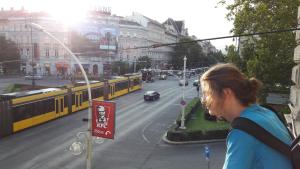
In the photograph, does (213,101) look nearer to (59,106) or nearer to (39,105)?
(39,105)

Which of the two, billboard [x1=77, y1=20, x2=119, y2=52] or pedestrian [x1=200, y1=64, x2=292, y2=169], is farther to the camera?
billboard [x1=77, y1=20, x2=119, y2=52]

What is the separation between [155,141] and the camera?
28969 millimetres

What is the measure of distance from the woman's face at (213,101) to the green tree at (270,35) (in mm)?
16630

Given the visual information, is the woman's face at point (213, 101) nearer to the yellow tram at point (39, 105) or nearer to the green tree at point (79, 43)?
the yellow tram at point (39, 105)

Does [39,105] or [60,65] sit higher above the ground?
[60,65]

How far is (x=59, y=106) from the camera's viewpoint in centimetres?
3638

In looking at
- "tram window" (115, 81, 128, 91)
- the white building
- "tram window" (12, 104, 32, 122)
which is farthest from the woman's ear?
the white building

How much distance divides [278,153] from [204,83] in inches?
23.5

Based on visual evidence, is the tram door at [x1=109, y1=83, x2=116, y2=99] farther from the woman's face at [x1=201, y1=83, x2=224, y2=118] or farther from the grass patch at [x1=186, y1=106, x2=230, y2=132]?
the woman's face at [x1=201, y1=83, x2=224, y2=118]

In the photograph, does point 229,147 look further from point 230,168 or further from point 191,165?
point 191,165

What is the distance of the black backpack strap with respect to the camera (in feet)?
7.16

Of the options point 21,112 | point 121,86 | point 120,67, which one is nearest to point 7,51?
point 120,67

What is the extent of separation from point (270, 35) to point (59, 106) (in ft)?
71.2

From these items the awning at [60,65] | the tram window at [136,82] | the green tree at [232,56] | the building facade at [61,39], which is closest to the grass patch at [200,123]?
the green tree at [232,56]
